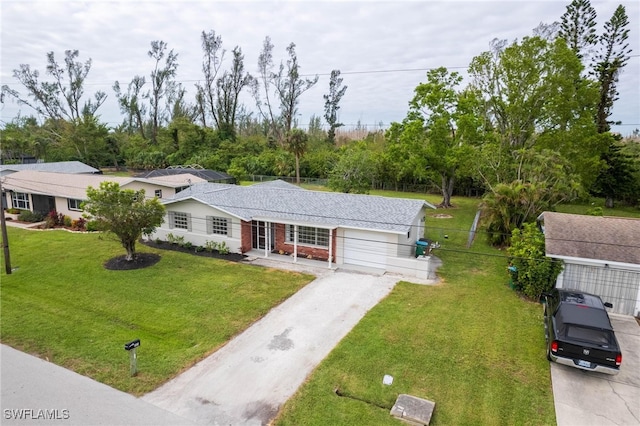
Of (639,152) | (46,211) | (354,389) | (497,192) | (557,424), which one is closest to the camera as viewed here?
(557,424)

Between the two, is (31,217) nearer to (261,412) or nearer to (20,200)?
(20,200)

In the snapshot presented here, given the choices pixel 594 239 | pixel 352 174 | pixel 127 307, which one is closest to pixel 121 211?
pixel 127 307

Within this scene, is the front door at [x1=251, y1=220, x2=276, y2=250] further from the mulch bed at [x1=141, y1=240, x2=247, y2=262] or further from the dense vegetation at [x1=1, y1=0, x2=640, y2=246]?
the dense vegetation at [x1=1, y1=0, x2=640, y2=246]

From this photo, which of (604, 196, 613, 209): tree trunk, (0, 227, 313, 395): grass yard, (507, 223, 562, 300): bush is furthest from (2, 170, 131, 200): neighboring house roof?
(604, 196, 613, 209): tree trunk

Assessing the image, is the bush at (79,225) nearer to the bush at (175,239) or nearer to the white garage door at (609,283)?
the bush at (175,239)

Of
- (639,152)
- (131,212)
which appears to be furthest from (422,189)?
(131,212)

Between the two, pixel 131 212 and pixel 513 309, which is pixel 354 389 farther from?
pixel 131 212

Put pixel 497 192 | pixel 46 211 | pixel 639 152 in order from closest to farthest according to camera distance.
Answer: pixel 497 192
pixel 46 211
pixel 639 152
